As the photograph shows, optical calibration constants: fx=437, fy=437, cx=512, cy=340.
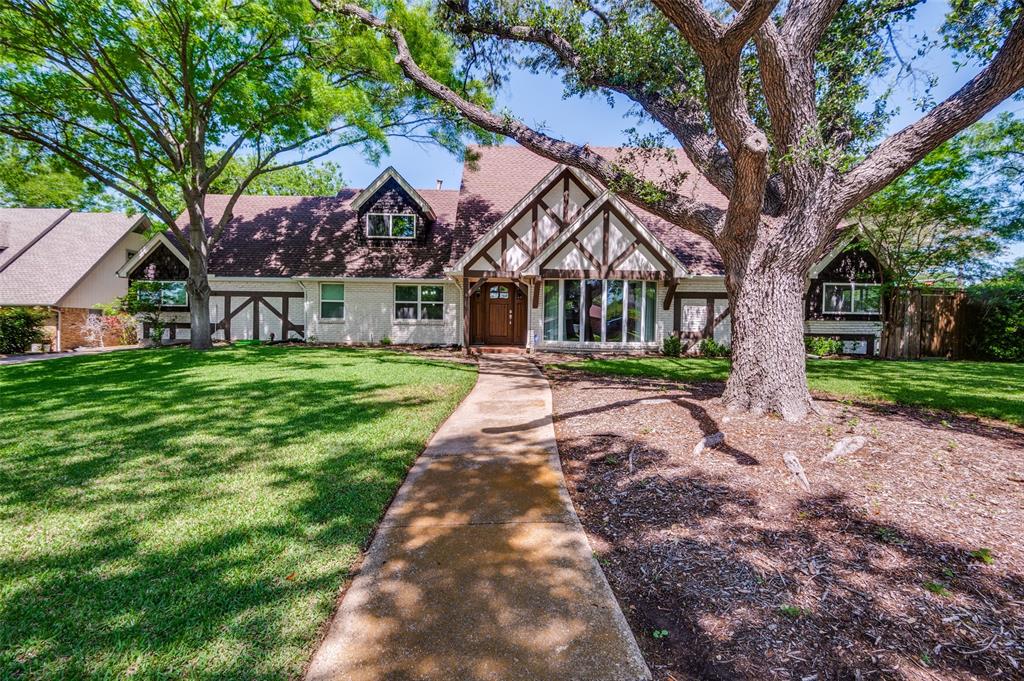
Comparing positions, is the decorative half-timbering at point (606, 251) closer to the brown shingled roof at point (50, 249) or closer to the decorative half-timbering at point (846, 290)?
the decorative half-timbering at point (846, 290)

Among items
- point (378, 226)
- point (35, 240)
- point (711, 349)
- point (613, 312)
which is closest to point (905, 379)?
Answer: point (711, 349)

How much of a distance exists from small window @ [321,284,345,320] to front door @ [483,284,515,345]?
608 centimetres

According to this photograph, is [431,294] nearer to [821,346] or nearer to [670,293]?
[670,293]

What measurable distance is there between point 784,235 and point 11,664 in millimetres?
7354

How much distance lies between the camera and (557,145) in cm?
662

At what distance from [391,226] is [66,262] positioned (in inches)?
576

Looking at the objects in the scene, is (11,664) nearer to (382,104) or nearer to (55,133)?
(382,104)

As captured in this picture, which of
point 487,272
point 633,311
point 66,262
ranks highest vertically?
point 66,262

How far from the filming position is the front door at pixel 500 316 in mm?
16469

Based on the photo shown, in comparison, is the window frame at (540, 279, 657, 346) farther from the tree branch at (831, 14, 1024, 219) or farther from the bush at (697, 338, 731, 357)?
the tree branch at (831, 14, 1024, 219)

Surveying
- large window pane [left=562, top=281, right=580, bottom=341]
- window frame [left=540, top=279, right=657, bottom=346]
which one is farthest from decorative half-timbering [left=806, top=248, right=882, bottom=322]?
large window pane [left=562, top=281, right=580, bottom=341]

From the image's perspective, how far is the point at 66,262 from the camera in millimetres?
19141

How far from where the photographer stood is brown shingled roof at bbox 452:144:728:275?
16219 millimetres

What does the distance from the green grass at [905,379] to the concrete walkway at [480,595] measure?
6.80 metres
